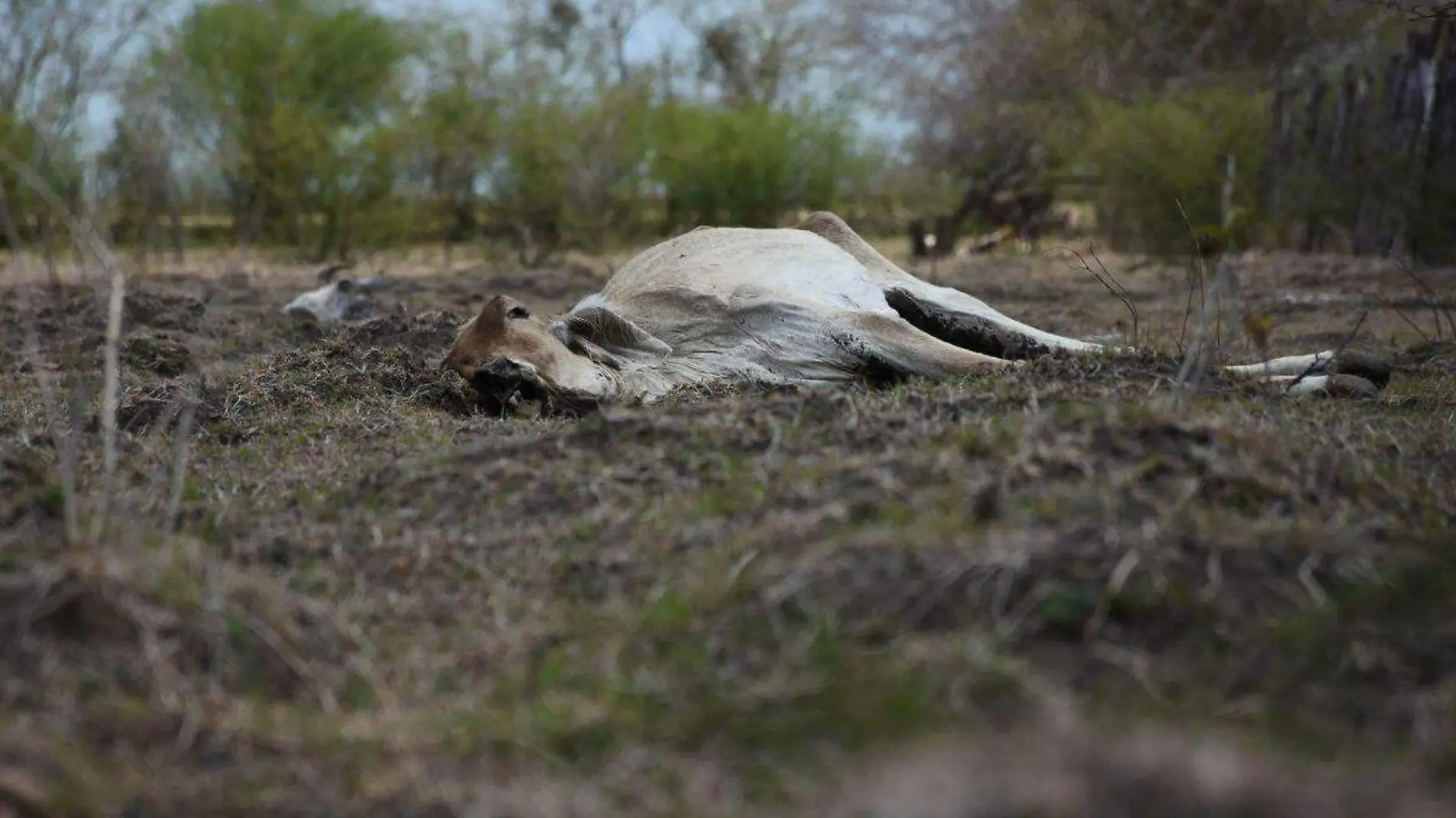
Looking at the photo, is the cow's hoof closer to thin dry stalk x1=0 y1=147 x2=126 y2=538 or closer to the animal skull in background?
thin dry stalk x1=0 y1=147 x2=126 y2=538

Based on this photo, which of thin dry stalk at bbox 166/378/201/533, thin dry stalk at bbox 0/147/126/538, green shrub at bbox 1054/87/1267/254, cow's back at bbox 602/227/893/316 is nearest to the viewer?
thin dry stalk at bbox 0/147/126/538

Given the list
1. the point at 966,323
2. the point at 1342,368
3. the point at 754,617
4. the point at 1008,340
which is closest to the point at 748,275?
the point at 966,323

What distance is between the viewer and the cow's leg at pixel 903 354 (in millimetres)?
5523

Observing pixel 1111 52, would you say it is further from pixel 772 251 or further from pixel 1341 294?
pixel 772 251

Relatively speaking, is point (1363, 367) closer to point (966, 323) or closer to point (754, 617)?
point (966, 323)

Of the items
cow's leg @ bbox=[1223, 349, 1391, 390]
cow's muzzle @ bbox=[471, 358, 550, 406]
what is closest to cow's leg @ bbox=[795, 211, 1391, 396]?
cow's leg @ bbox=[1223, 349, 1391, 390]

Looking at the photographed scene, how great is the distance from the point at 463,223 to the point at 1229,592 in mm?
14787

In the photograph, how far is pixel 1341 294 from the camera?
32.5 ft

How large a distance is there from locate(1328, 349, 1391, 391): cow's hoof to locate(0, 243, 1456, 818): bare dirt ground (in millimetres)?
1201

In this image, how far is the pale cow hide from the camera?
533cm

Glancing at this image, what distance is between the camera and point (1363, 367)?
558 cm

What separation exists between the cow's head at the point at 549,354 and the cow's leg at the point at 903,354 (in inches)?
28.3

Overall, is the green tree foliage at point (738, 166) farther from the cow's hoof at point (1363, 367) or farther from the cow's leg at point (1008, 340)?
the cow's hoof at point (1363, 367)

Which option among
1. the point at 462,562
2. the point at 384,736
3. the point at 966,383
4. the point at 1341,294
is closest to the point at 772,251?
the point at 966,383
